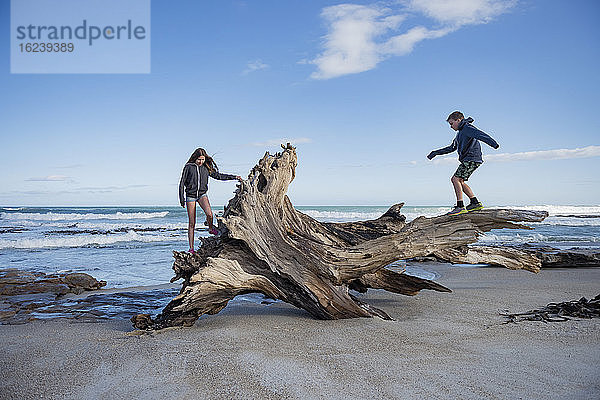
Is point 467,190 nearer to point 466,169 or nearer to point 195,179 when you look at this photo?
point 466,169

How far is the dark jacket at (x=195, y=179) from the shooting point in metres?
7.13

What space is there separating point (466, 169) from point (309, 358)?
3.70m

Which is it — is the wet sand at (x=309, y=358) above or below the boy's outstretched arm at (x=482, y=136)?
below

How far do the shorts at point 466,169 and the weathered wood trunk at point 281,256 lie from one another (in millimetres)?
1059

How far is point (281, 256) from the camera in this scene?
464cm

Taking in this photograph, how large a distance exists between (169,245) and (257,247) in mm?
12391

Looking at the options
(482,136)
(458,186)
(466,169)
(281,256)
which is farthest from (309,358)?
(482,136)

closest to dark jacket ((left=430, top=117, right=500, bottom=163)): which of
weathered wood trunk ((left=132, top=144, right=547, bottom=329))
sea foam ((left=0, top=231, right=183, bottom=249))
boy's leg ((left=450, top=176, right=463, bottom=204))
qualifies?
boy's leg ((left=450, top=176, right=463, bottom=204))

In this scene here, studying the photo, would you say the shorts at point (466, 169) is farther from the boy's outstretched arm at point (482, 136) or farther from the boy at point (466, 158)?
the boy's outstretched arm at point (482, 136)

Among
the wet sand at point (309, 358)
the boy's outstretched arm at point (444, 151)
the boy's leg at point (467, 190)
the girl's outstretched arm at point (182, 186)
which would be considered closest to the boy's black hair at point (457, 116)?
the boy's outstretched arm at point (444, 151)

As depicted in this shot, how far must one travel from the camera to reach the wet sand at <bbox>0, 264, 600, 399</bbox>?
3.00m

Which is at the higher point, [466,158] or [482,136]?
[482,136]

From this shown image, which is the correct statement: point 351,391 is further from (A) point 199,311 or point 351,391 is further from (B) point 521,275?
(B) point 521,275

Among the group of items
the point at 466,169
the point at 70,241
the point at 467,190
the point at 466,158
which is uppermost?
the point at 466,158
